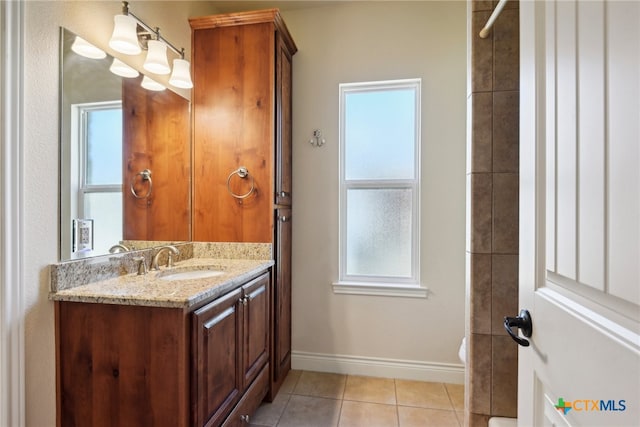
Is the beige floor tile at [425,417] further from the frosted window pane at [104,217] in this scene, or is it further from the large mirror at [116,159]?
the frosted window pane at [104,217]

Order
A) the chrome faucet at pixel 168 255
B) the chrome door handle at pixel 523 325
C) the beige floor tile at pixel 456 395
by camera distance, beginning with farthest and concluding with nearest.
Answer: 1. the beige floor tile at pixel 456 395
2. the chrome faucet at pixel 168 255
3. the chrome door handle at pixel 523 325

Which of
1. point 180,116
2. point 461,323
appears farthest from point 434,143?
point 180,116

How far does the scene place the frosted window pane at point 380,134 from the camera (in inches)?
92.8

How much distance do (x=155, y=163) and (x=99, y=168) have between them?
0.39 m

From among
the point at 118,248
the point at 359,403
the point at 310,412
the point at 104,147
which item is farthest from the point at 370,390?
the point at 104,147

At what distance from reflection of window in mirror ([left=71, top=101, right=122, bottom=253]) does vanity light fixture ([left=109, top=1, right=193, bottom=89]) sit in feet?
0.95

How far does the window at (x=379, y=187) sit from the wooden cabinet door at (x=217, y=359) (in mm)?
1058

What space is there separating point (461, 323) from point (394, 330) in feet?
1.62

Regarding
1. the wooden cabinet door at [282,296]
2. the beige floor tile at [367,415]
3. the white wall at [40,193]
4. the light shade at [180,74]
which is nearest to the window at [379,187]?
the wooden cabinet door at [282,296]

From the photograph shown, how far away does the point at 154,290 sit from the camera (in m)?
1.25

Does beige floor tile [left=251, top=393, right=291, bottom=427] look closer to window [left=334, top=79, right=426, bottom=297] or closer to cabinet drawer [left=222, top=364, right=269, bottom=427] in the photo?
cabinet drawer [left=222, top=364, right=269, bottom=427]

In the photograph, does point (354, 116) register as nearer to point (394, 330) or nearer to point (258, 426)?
point (394, 330)

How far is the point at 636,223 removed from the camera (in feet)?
1.49

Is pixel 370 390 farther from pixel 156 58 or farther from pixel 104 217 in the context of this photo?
pixel 156 58
